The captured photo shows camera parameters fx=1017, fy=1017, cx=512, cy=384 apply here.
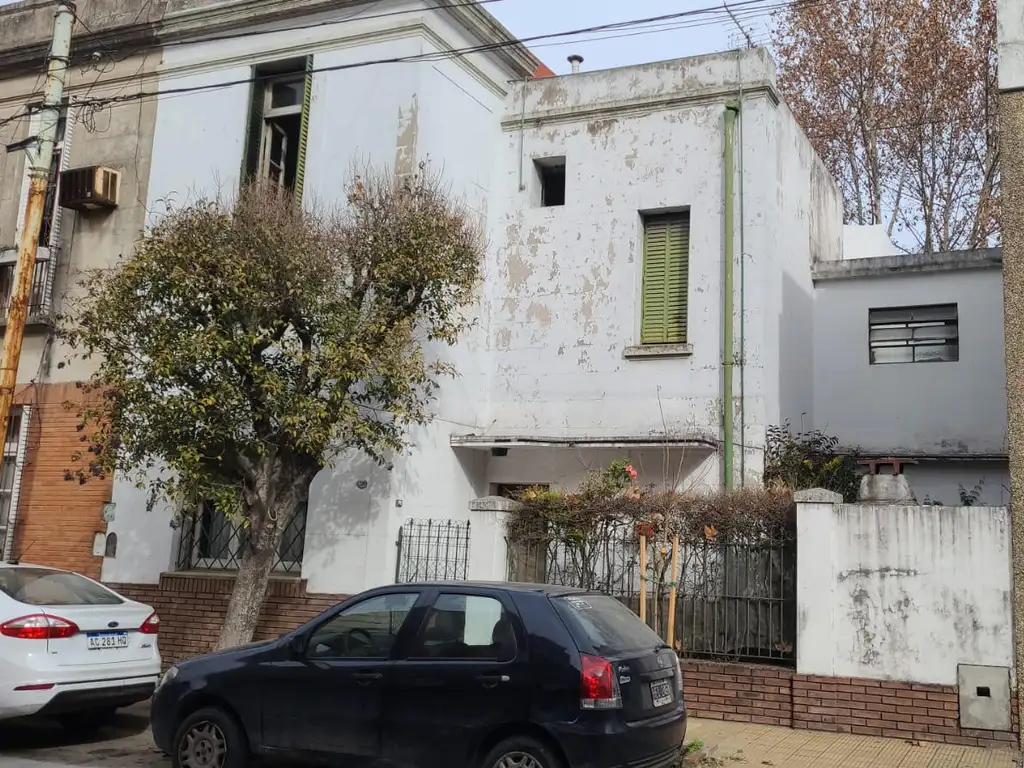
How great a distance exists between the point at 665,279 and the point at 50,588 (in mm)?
8118

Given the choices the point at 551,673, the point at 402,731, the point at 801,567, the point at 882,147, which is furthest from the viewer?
the point at 882,147

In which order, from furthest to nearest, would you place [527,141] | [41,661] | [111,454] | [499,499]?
[527,141]
[499,499]
[111,454]
[41,661]

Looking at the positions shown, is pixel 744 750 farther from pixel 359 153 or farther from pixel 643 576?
pixel 359 153

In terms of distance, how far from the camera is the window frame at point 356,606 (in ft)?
22.5

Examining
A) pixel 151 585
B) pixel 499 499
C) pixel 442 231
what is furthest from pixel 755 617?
pixel 151 585

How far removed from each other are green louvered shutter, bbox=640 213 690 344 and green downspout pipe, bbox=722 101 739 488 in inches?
23.9

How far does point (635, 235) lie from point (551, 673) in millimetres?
8097

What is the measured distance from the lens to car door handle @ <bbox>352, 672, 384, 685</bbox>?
22.2ft

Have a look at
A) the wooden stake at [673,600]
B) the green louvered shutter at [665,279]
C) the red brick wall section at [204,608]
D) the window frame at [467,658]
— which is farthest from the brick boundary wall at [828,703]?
the green louvered shutter at [665,279]

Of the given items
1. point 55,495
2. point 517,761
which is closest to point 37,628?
point 517,761

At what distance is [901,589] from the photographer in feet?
29.0

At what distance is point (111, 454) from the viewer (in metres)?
10.0

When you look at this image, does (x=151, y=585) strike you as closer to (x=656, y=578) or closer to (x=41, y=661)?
(x=41, y=661)

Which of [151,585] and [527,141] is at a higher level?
[527,141]
